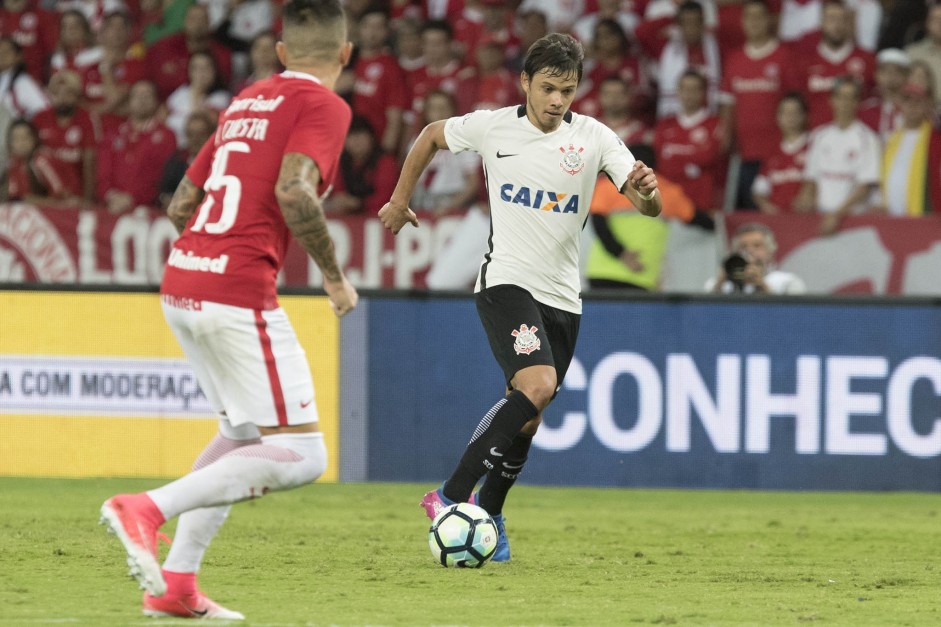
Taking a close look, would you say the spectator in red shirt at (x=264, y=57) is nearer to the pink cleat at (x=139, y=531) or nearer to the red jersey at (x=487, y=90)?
the red jersey at (x=487, y=90)

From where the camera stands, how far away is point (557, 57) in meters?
7.23

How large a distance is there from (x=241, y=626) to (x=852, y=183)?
866cm

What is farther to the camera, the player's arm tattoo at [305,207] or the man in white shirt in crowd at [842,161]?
the man in white shirt in crowd at [842,161]

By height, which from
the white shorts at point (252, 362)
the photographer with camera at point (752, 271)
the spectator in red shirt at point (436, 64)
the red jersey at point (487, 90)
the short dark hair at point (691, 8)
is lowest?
the white shorts at point (252, 362)

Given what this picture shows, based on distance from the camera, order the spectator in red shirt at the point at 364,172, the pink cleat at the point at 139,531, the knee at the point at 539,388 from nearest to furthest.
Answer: the pink cleat at the point at 139,531, the knee at the point at 539,388, the spectator in red shirt at the point at 364,172

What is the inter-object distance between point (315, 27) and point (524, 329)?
2242 millimetres

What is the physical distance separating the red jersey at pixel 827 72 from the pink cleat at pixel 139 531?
30.7 feet

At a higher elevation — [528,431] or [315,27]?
[315,27]

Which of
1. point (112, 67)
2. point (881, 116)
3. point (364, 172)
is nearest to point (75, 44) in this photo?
point (112, 67)

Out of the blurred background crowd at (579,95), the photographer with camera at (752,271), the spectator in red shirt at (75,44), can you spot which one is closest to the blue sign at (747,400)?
the photographer with camera at (752,271)

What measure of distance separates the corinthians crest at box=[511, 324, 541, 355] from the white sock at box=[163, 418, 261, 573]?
1.92 m

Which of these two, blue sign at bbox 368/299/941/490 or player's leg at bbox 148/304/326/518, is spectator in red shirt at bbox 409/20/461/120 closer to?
blue sign at bbox 368/299/941/490

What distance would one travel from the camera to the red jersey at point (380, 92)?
1433 centimetres

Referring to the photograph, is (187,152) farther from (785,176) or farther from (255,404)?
(255,404)
